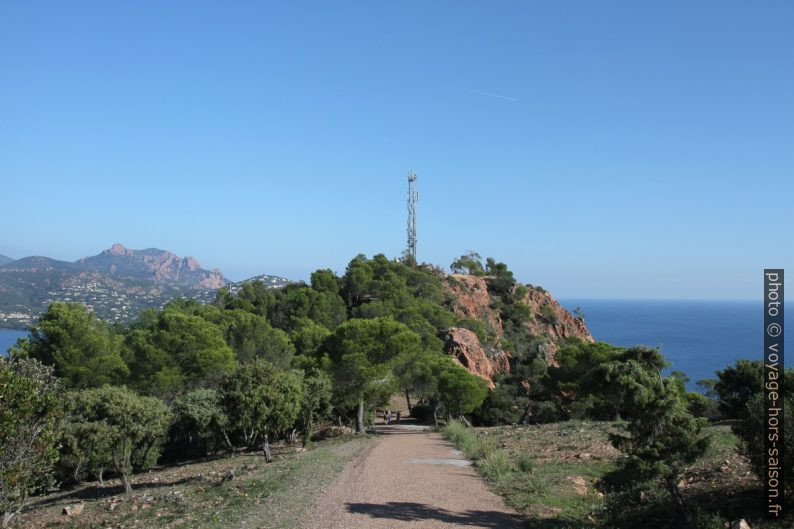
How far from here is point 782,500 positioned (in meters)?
Result: 8.98

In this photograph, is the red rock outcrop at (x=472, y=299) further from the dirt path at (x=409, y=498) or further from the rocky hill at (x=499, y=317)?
the dirt path at (x=409, y=498)

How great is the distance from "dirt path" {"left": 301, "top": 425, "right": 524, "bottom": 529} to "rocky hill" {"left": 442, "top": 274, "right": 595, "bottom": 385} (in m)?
30.4

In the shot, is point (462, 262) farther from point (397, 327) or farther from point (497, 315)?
point (397, 327)

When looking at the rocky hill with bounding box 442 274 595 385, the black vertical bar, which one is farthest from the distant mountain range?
the black vertical bar

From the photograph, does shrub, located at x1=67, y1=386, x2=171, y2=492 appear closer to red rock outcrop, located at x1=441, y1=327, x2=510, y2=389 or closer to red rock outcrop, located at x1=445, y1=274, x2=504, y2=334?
red rock outcrop, located at x1=441, y1=327, x2=510, y2=389

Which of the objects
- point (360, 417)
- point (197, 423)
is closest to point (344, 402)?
point (360, 417)

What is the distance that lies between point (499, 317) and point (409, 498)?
62.9 metres

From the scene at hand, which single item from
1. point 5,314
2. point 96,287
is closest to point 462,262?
Result: point 5,314

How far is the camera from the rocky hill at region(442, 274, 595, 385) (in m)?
52.7

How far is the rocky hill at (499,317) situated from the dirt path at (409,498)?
30.4 meters

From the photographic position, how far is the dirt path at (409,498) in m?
11.3

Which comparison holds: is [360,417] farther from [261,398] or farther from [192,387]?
[192,387]

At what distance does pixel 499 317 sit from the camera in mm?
74562

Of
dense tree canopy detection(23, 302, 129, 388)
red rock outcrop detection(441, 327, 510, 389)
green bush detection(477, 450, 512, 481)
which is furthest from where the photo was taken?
red rock outcrop detection(441, 327, 510, 389)
